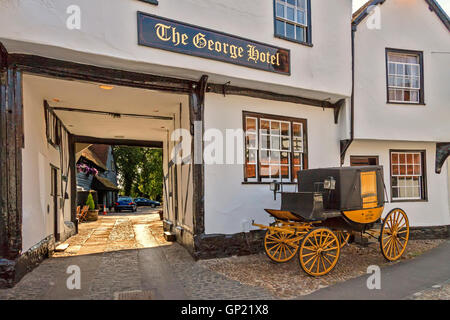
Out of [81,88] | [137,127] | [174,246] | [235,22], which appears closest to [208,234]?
[174,246]

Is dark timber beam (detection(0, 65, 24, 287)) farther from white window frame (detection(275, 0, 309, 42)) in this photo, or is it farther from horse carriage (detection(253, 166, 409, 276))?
white window frame (detection(275, 0, 309, 42))

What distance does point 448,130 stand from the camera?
34.8 feet

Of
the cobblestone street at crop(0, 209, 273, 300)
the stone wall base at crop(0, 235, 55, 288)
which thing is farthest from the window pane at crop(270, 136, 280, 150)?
the stone wall base at crop(0, 235, 55, 288)

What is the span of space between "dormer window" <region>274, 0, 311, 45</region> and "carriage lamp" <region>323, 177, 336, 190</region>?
3.87 m

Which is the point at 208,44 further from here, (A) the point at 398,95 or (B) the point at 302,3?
(A) the point at 398,95

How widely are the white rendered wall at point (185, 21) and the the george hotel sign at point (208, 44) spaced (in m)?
0.13

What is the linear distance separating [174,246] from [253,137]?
3613mm

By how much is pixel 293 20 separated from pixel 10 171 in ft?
23.9

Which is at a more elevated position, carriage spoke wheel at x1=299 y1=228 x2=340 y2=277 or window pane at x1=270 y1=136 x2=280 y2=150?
window pane at x1=270 y1=136 x2=280 y2=150

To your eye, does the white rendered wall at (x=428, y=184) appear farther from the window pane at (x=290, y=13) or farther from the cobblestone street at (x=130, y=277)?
the cobblestone street at (x=130, y=277)

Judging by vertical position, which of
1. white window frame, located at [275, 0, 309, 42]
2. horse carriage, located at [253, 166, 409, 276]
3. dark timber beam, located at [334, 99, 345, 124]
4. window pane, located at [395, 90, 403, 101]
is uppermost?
white window frame, located at [275, 0, 309, 42]

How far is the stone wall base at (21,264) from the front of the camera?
5610mm

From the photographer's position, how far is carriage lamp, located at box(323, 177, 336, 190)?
6.43 meters

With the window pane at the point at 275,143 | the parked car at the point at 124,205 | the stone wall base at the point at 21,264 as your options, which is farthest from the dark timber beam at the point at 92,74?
the parked car at the point at 124,205
